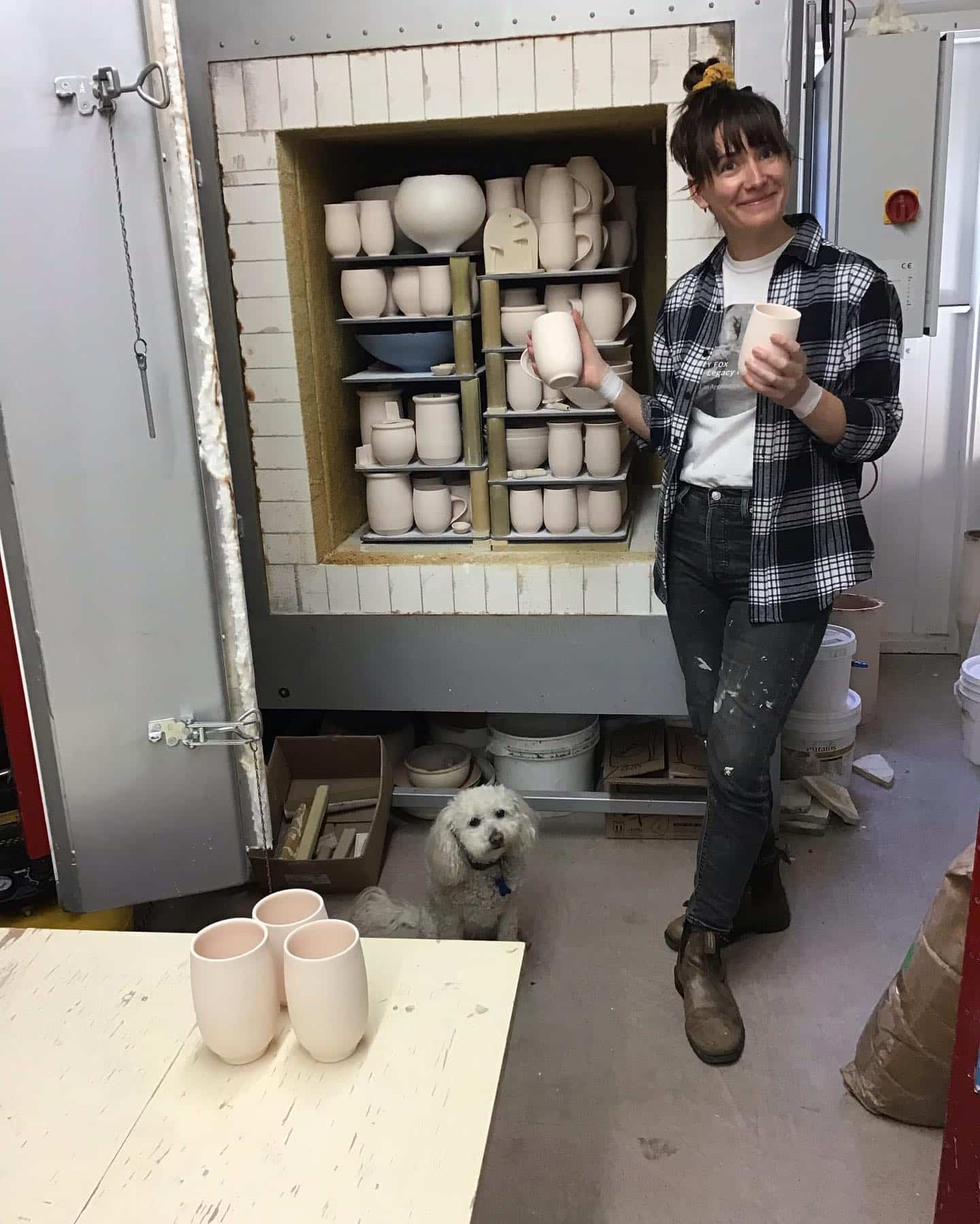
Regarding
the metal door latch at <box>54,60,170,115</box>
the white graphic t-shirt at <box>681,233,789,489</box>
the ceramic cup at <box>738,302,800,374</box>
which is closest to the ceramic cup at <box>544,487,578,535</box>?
the white graphic t-shirt at <box>681,233,789,489</box>

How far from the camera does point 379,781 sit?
8.41 ft

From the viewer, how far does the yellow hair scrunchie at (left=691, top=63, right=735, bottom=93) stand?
1.58 meters

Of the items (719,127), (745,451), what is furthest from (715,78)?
(745,451)

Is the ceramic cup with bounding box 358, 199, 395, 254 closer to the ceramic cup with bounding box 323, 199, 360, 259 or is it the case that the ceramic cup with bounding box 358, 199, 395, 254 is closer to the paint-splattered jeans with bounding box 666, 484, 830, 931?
the ceramic cup with bounding box 323, 199, 360, 259

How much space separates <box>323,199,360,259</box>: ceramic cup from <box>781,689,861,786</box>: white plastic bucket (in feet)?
5.03

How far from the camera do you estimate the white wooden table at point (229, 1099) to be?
2.74 ft

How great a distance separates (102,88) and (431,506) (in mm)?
1121

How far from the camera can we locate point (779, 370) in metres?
1.39

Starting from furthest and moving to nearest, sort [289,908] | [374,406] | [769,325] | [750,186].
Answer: [374,406], [750,186], [769,325], [289,908]

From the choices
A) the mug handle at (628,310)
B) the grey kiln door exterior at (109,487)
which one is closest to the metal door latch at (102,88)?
the grey kiln door exterior at (109,487)

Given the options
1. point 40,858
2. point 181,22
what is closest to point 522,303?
point 181,22

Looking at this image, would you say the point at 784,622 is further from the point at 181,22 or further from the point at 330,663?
the point at 181,22

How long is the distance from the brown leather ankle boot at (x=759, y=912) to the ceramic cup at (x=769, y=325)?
116 centimetres

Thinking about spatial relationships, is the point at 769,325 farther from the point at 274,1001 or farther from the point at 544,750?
the point at 544,750
